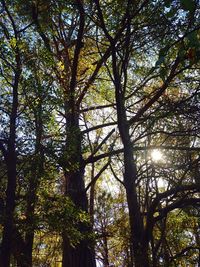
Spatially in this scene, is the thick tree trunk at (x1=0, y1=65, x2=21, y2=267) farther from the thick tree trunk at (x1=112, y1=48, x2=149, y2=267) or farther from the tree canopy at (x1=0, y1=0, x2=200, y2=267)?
the thick tree trunk at (x1=112, y1=48, x2=149, y2=267)

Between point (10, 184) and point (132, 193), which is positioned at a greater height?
point (132, 193)

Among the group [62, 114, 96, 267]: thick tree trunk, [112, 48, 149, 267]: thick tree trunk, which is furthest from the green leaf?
[112, 48, 149, 267]: thick tree trunk

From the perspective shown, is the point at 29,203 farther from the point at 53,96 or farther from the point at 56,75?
the point at 56,75

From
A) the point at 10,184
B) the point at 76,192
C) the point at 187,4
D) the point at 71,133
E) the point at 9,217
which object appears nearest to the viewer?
the point at 187,4

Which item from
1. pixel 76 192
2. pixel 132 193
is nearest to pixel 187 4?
pixel 132 193

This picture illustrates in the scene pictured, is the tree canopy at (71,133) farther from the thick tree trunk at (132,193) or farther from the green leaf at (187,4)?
the green leaf at (187,4)

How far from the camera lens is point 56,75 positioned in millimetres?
5863

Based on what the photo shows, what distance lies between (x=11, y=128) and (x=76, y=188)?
2.94 metres

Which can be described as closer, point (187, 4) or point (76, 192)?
point (187, 4)

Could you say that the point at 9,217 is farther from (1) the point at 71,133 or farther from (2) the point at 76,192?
(2) the point at 76,192

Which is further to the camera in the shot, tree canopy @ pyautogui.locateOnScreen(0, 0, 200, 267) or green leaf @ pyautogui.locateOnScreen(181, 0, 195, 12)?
tree canopy @ pyautogui.locateOnScreen(0, 0, 200, 267)

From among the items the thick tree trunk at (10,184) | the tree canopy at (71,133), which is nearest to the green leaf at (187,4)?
the tree canopy at (71,133)


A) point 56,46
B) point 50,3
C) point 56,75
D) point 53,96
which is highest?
point 56,46

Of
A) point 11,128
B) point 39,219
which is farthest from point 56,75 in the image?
point 39,219
